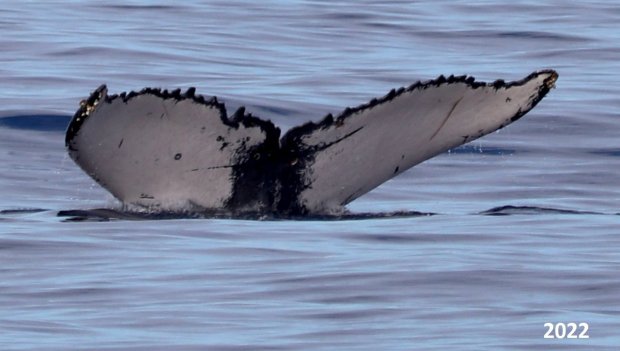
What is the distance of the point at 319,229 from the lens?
873 cm

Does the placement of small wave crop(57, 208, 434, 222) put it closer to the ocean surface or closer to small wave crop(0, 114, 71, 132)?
the ocean surface

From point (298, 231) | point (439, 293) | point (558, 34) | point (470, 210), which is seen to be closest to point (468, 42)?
point (558, 34)

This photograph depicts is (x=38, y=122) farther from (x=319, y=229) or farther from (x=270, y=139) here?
(x=270, y=139)

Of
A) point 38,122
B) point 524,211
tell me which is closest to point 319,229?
point 524,211

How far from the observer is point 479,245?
852 cm

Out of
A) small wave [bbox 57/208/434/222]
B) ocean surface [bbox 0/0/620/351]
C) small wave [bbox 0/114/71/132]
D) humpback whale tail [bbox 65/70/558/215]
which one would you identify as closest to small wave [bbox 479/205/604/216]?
ocean surface [bbox 0/0/620/351]

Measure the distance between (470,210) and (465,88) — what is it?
206cm

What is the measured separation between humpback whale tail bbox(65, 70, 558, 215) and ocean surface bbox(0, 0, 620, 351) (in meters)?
0.26

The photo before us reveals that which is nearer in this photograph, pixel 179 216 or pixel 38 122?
pixel 179 216

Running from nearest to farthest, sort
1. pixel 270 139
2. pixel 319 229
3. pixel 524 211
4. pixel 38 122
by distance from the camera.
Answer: pixel 270 139
pixel 319 229
pixel 524 211
pixel 38 122

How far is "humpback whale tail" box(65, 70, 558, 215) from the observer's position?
26.3 ft

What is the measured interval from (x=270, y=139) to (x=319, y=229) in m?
0.63

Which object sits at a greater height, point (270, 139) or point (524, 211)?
point (270, 139)

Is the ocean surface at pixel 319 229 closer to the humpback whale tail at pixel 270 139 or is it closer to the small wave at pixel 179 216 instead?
the small wave at pixel 179 216
